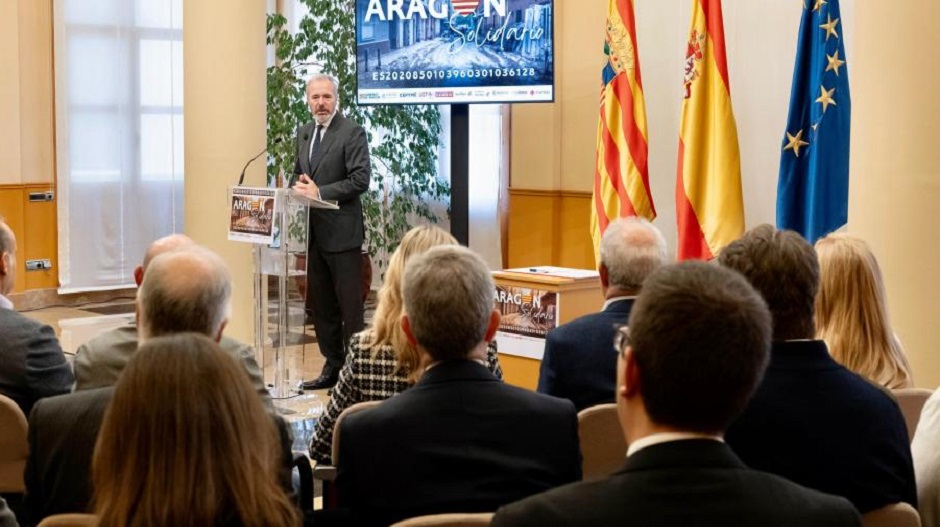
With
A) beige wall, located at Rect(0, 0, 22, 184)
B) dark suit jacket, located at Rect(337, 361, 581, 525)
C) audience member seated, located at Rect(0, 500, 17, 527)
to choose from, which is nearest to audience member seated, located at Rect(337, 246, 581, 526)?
dark suit jacket, located at Rect(337, 361, 581, 525)

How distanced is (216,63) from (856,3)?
3.54m

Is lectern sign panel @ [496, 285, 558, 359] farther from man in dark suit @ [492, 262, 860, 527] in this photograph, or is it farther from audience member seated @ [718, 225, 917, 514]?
man in dark suit @ [492, 262, 860, 527]

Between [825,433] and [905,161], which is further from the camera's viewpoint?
[905,161]

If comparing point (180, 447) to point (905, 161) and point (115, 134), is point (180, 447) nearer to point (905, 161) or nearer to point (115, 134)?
point (905, 161)

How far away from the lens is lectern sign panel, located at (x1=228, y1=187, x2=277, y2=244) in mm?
5449

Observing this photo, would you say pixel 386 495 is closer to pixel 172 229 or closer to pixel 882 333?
pixel 882 333

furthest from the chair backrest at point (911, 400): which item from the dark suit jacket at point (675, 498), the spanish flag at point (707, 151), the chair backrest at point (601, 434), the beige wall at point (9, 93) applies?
the beige wall at point (9, 93)

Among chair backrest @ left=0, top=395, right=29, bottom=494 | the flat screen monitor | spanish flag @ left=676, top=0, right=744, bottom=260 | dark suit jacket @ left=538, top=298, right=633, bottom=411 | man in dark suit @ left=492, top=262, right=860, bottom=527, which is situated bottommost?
chair backrest @ left=0, top=395, right=29, bottom=494

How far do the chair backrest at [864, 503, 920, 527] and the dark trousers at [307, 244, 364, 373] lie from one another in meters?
4.46

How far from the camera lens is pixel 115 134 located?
391 inches

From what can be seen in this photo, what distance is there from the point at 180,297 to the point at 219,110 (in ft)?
14.4

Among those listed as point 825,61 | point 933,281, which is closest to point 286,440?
point 933,281

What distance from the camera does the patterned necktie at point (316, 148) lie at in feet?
21.1

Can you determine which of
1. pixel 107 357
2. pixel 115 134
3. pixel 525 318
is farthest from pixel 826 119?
pixel 115 134
